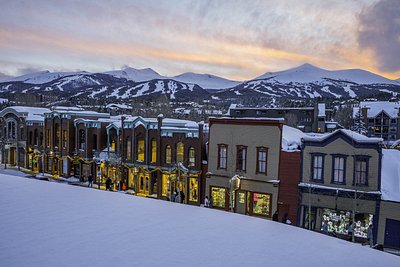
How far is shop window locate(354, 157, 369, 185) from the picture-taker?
2302cm

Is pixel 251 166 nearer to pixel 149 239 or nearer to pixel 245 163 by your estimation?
pixel 245 163

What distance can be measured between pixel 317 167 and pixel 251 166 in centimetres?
484

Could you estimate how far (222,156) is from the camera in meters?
29.0

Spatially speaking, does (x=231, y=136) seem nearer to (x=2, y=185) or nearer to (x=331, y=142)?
(x=331, y=142)

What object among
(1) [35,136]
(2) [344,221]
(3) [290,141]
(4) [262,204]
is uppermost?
(3) [290,141]

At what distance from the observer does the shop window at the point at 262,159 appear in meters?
26.8

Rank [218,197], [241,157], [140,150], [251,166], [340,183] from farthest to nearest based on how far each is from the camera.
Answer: [140,150], [218,197], [241,157], [251,166], [340,183]

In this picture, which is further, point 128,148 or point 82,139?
point 82,139

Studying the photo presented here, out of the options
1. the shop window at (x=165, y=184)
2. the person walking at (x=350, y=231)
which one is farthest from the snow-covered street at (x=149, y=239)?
the shop window at (x=165, y=184)

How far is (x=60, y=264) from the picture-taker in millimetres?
7625

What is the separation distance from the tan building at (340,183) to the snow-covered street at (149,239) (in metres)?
12.5

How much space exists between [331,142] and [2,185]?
62.9 ft

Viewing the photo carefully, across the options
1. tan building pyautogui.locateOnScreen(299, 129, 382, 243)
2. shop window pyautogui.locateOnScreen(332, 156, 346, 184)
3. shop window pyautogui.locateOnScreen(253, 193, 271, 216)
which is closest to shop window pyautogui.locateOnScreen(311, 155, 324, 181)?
tan building pyautogui.locateOnScreen(299, 129, 382, 243)

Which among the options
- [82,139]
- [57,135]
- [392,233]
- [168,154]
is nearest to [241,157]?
[168,154]
